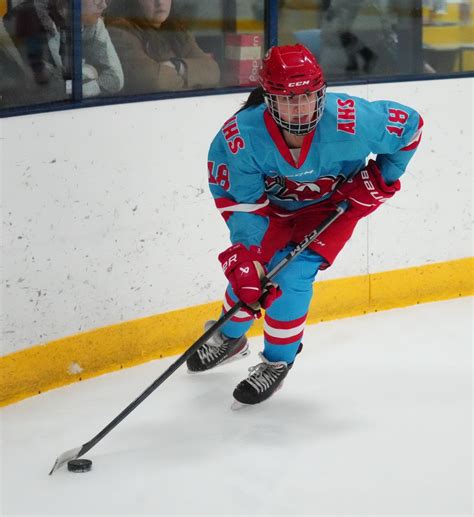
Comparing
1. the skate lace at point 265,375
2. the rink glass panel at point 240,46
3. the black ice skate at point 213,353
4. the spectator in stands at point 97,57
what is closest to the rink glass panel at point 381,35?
the rink glass panel at point 240,46

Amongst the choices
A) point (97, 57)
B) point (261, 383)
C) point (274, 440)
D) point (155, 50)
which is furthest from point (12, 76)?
point (274, 440)

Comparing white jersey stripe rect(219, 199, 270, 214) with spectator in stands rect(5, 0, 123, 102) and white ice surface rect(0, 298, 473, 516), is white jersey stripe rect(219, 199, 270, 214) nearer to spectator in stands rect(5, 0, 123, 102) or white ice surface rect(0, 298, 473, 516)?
white ice surface rect(0, 298, 473, 516)

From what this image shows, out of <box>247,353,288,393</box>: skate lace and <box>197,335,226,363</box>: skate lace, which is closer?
<box>247,353,288,393</box>: skate lace

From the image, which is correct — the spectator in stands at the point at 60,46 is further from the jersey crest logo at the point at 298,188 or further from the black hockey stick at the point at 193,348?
the black hockey stick at the point at 193,348

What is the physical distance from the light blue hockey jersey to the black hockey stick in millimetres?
95

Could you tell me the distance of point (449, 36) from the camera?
4.36 metres

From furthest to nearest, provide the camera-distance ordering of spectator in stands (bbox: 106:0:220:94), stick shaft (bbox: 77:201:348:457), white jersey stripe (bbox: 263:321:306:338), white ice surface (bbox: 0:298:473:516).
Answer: spectator in stands (bbox: 106:0:220:94) < white jersey stripe (bbox: 263:321:306:338) < stick shaft (bbox: 77:201:348:457) < white ice surface (bbox: 0:298:473:516)

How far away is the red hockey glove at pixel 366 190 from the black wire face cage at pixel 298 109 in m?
0.31

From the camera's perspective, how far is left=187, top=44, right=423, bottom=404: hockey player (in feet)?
9.20

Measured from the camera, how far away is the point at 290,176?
300 centimetres

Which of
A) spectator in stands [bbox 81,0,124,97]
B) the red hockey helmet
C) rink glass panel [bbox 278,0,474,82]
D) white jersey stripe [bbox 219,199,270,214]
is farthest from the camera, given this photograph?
rink glass panel [bbox 278,0,474,82]

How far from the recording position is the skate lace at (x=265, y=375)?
3188mm

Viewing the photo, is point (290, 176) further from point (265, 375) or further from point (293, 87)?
point (265, 375)

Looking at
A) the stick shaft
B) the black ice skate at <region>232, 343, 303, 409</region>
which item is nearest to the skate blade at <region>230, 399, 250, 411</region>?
the black ice skate at <region>232, 343, 303, 409</region>
